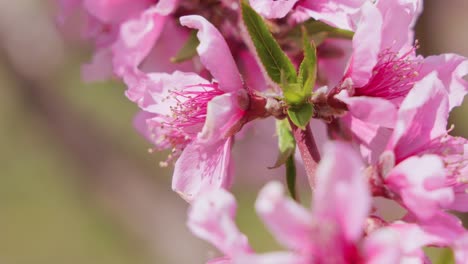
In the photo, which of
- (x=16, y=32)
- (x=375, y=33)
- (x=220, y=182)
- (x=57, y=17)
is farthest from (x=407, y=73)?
(x=16, y=32)

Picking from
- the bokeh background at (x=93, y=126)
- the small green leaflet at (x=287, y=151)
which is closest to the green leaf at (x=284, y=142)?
the small green leaflet at (x=287, y=151)

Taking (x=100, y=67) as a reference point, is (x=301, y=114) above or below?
below

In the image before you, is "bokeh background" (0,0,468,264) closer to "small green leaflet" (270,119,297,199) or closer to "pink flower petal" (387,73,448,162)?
"small green leaflet" (270,119,297,199)

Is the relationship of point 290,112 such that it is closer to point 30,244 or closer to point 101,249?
point 101,249

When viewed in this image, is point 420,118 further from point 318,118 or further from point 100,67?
point 100,67

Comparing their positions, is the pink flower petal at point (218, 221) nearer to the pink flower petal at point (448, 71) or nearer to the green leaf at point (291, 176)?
the green leaf at point (291, 176)

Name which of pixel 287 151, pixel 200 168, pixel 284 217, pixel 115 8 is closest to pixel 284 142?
pixel 287 151
